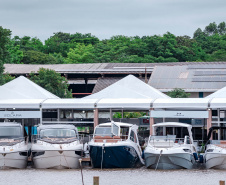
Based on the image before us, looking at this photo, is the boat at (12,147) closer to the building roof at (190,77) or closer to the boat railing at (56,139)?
the boat railing at (56,139)

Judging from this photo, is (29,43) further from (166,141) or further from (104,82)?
(166,141)

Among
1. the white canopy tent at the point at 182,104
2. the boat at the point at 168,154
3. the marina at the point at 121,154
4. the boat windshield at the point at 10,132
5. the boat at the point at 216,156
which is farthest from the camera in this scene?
the white canopy tent at the point at 182,104

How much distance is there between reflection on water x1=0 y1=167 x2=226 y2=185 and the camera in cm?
3347

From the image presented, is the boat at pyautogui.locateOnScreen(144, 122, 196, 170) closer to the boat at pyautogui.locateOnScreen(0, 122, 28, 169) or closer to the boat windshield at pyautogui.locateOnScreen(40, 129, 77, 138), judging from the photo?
the boat windshield at pyautogui.locateOnScreen(40, 129, 77, 138)

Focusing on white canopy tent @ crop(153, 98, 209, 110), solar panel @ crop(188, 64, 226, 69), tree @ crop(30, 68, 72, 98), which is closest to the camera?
white canopy tent @ crop(153, 98, 209, 110)

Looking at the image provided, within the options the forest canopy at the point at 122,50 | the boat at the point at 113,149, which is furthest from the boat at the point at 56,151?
the forest canopy at the point at 122,50

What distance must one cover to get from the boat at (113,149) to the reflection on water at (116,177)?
59 cm

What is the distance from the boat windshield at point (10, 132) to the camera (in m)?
40.7

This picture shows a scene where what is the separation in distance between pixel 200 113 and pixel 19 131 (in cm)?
1145

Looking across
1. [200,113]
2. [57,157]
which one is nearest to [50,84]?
[200,113]

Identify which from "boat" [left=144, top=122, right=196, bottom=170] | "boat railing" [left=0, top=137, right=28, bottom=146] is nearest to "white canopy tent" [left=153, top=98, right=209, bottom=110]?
"boat" [left=144, top=122, right=196, bottom=170]

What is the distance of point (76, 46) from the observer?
12106 cm

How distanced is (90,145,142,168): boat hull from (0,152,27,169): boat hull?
12.7 ft

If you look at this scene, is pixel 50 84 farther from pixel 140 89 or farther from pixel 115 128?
pixel 115 128
